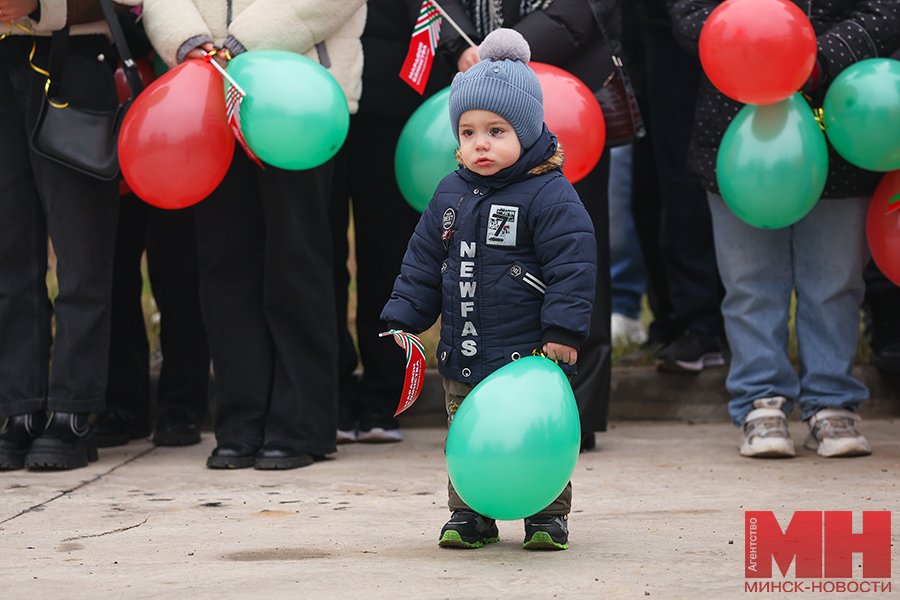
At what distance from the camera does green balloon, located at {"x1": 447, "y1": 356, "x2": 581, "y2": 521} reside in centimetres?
234

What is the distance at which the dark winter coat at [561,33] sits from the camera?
3727 mm

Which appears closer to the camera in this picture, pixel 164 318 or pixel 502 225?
pixel 502 225

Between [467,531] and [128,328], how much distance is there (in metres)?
2.27

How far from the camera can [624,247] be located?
5680mm

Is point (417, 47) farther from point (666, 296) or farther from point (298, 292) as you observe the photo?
point (666, 296)

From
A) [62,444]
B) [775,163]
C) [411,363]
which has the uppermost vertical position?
[775,163]

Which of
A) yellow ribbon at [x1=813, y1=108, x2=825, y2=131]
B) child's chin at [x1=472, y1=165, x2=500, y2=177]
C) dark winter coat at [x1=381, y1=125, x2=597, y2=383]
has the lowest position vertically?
dark winter coat at [x1=381, y1=125, x2=597, y2=383]

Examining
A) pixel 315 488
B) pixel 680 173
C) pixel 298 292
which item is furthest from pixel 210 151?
pixel 680 173

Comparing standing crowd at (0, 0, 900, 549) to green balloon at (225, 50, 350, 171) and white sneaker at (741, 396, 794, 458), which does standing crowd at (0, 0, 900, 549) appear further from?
green balloon at (225, 50, 350, 171)

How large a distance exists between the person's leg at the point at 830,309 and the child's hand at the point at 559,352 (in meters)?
1.63

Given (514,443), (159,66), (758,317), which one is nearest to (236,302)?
(159,66)

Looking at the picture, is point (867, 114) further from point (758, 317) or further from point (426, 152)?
point (426, 152)

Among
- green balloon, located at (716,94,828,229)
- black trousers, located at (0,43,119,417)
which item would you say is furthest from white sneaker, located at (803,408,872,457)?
black trousers, located at (0,43,119,417)

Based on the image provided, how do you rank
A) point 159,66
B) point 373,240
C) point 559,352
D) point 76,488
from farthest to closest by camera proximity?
point 373,240, point 159,66, point 76,488, point 559,352
